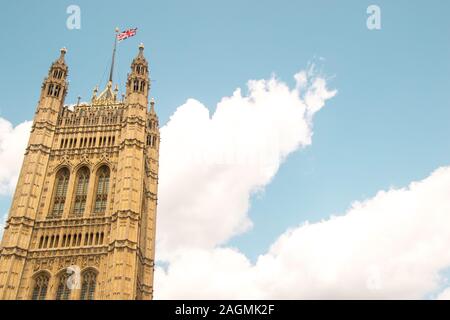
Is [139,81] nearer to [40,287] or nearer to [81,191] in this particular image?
[81,191]

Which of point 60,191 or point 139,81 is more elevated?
point 139,81

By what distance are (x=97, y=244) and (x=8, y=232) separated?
30.0 ft

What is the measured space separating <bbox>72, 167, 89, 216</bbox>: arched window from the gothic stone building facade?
11 centimetres

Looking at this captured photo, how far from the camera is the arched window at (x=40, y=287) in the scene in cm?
4872

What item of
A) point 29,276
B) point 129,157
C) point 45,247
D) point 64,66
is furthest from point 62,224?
point 64,66

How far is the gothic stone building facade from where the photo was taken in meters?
49.1

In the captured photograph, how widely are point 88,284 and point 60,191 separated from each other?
41.8 feet

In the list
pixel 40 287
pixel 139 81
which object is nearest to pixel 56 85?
pixel 139 81

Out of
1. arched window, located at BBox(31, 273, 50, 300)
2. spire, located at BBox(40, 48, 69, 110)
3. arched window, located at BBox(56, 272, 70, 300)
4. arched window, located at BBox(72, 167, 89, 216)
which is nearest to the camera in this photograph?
arched window, located at BBox(56, 272, 70, 300)

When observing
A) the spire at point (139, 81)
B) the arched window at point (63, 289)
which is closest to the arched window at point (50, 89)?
the spire at point (139, 81)

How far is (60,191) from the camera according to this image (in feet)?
187

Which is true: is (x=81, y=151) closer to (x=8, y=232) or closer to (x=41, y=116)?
(x=41, y=116)

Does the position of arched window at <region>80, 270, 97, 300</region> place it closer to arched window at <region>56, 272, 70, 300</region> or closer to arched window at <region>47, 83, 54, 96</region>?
arched window at <region>56, 272, 70, 300</region>

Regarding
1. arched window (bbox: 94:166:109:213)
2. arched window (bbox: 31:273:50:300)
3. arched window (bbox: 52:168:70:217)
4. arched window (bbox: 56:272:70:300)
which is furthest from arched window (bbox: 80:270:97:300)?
arched window (bbox: 52:168:70:217)
